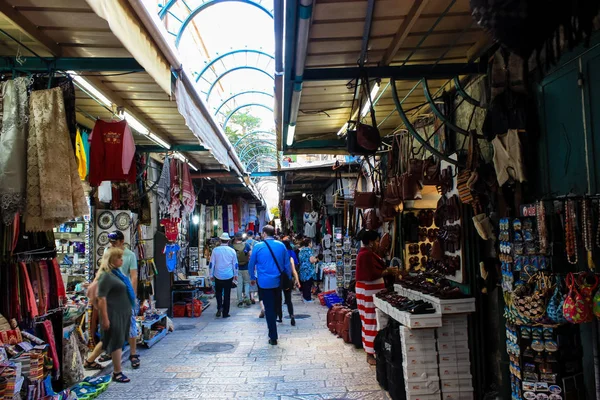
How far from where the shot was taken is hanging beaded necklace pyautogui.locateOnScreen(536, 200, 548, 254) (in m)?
3.47

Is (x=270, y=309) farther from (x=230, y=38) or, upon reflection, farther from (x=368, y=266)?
(x=230, y=38)

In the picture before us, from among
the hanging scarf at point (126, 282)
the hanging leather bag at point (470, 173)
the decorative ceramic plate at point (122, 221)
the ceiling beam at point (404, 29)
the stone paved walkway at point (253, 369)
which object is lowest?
the stone paved walkway at point (253, 369)

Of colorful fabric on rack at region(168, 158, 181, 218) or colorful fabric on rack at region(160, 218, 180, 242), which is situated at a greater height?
colorful fabric on rack at region(168, 158, 181, 218)

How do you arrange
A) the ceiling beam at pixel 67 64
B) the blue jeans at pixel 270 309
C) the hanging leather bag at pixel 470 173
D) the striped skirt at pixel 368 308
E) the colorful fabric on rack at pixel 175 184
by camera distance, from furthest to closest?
the colorful fabric on rack at pixel 175 184
the blue jeans at pixel 270 309
the striped skirt at pixel 368 308
the hanging leather bag at pixel 470 173
the ceiling beam at pixel 67 64

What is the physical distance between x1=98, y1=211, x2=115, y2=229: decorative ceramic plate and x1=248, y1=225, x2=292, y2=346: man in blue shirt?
2734mm

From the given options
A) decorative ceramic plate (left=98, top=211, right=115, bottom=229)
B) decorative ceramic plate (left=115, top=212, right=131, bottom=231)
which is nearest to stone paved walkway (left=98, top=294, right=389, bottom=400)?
decorative ceramic plate (left=115, top=212, right=131, bottom=231)

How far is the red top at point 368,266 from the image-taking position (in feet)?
23.0

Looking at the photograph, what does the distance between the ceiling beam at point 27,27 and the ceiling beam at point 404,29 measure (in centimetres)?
329

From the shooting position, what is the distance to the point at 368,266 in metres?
7.03

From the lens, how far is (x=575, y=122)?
11.4 ft

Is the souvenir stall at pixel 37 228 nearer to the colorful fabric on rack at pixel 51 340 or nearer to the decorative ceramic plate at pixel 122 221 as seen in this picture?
the colorful fabric on rack at pixel 51 340

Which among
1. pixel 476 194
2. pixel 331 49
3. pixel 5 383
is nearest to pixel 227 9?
pixel 331 49

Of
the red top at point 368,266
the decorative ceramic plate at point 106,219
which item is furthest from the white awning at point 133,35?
the decorative ceramic plate at point 106,219

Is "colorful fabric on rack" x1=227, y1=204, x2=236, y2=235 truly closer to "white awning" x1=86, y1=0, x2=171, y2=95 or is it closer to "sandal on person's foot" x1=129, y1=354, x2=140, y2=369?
"sandal on person's foot" x1=129, y1=354, x2=140, y2=369
